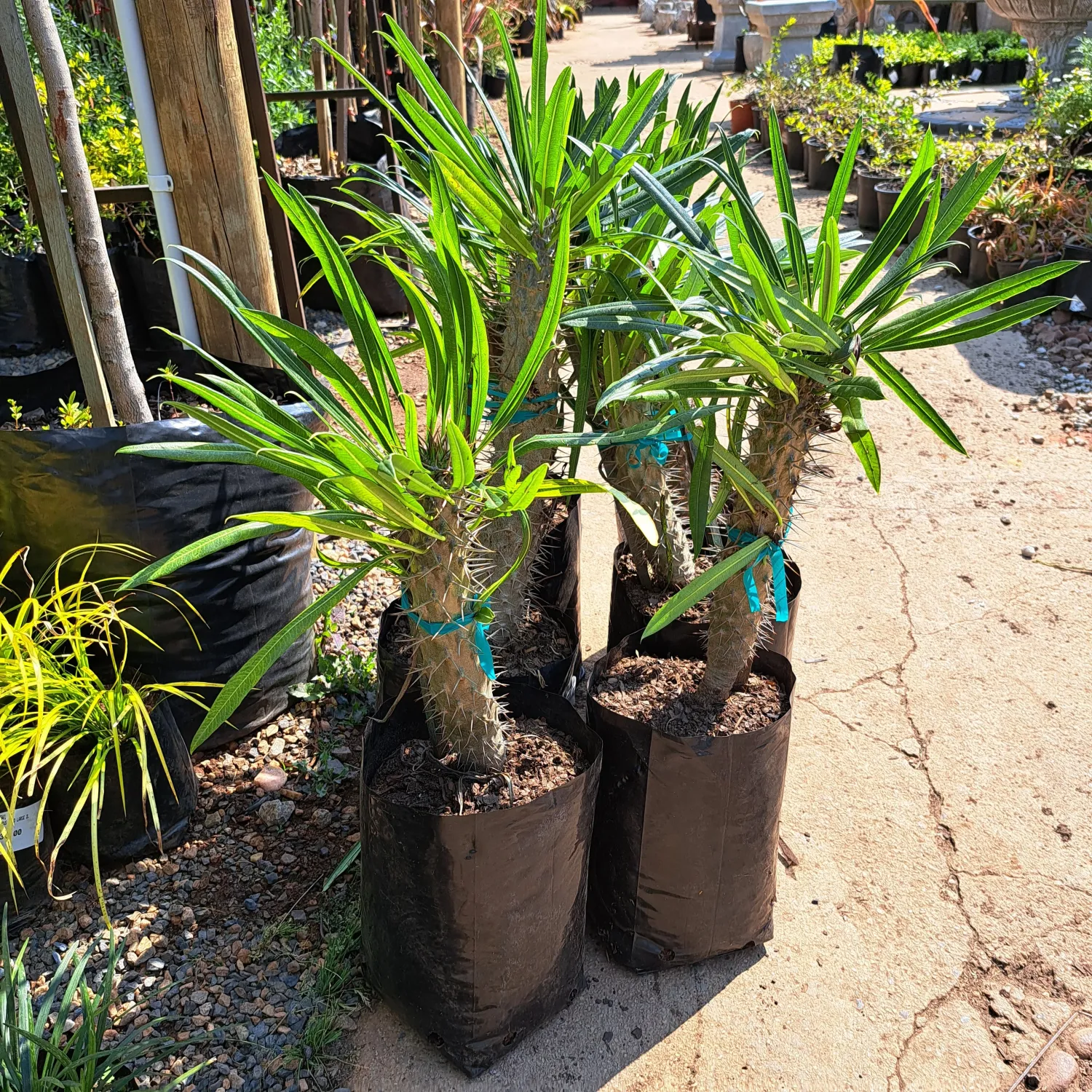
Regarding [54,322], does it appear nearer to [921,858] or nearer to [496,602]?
[496,602]

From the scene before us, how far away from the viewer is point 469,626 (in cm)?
130

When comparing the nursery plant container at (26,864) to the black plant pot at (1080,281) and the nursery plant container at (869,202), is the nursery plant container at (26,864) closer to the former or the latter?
the black plant pot at (1080,281)

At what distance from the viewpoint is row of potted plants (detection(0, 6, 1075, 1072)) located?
1.15 metres

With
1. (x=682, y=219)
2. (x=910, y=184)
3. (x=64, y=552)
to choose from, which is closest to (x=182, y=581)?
(x=64, y=552)

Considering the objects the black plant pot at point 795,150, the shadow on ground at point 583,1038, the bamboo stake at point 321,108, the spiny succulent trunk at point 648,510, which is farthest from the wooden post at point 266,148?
the black plant pot at point 795,150

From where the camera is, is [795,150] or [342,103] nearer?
[342,103]

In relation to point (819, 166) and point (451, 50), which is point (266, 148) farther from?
point (819, 166)

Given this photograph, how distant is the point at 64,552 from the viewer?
178cm

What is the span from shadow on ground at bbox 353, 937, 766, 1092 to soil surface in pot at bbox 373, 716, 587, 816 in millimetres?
438

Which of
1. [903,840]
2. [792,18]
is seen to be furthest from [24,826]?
[792,18]

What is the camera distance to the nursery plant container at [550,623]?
179cm

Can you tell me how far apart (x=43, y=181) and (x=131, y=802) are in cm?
122

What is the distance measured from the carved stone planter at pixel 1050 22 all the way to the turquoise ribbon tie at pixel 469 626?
28.9 ft

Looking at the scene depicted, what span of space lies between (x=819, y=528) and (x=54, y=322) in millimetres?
2792
